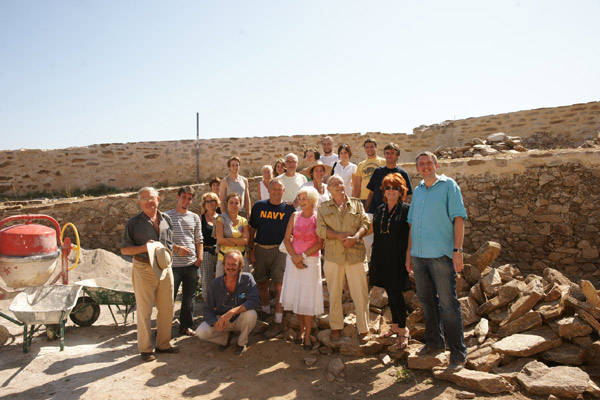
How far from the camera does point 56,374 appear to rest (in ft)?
13.4

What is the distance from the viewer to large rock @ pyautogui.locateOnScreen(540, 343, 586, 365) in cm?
369

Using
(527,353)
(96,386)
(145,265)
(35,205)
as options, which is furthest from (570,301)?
(35,205)

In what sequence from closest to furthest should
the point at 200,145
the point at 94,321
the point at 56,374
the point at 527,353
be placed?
the point at 527,353
the point at 56,374
the point at 94,321
the point at 200,145

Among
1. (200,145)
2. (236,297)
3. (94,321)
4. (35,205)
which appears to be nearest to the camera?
(236,297)

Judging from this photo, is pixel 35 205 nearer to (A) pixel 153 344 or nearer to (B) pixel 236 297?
(A) pixel 153 344

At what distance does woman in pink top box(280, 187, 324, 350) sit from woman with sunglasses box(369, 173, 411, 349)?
2.17 feet

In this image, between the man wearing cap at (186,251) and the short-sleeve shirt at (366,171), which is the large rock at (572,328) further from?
the man wearing cap at (186,251)

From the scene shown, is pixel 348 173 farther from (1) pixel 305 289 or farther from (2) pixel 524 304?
(2) pixel 524 304

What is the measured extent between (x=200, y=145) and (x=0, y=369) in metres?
9.16

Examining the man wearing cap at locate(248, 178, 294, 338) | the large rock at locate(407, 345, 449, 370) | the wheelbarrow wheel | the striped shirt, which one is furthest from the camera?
the wheelbarrow wheel

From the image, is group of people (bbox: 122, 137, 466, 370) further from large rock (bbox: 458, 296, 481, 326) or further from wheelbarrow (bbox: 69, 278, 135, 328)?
wheelbarrow (bbox: 69, 278, 135, 328)

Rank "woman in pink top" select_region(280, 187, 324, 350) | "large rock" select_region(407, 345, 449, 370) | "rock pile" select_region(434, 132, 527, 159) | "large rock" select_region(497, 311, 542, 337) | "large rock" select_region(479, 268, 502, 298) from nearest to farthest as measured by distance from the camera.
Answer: "large rock" select_region(407, 345, 449, 370) < "large rock" select_region(497, 311, 542, 337) < "woman in pink top" select_region(280, 187, 324, 350) < "large rock" select_region(479, 268, 502, 298) < "rock pile" select_region(434, 132, 527, 159)

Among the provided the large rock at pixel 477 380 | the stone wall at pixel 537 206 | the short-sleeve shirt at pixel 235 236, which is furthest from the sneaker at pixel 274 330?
the stone wall at pixel 537 206

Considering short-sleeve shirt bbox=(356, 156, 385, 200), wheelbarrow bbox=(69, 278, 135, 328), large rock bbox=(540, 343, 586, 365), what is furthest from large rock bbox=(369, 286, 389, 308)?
wheelbarrow bbox=(69, 278, 135, 328)
